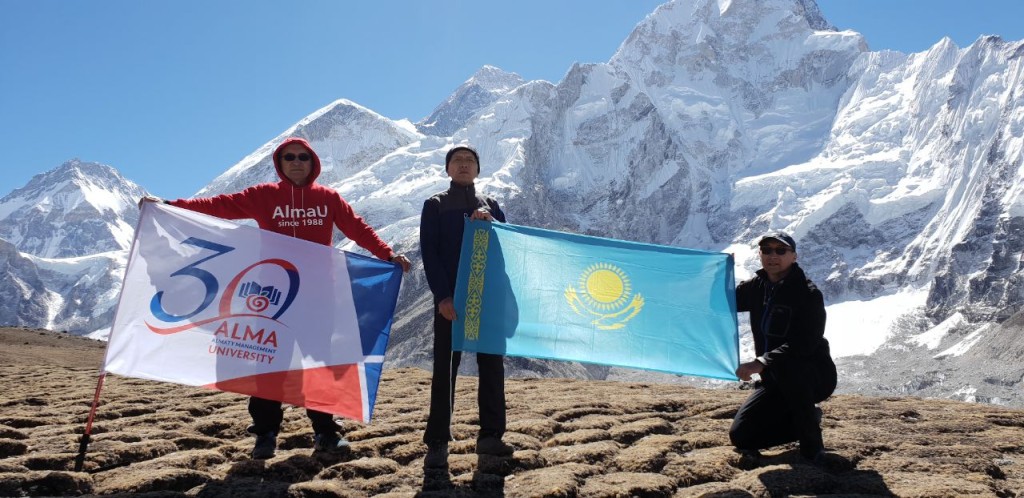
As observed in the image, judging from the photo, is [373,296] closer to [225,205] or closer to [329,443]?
[329,443]

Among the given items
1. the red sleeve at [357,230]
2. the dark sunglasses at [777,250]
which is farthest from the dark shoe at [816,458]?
the red sleeve at [357,230]

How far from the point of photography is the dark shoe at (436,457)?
6.91 meters

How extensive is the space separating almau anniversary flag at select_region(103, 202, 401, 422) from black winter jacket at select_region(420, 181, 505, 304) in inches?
28.1

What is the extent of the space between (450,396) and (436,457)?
0.70 m

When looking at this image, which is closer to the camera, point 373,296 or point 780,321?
point 780,321

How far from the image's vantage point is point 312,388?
761 centimetres

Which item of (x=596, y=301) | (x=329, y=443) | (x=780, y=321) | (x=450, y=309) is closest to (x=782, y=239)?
(x=780, y=321)

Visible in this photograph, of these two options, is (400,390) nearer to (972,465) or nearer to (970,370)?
(972,465)

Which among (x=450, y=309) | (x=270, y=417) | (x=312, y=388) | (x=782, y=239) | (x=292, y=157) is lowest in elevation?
(x=270, y=417)

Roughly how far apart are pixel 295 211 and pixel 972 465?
7071mm

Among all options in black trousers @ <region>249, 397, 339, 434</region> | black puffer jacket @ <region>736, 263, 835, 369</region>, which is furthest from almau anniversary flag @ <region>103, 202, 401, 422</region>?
black puffer jacket @ <region>736, 263, 835, 369</region>

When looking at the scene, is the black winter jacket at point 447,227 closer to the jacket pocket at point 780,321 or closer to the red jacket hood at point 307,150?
the red jacket hood at point 307,150

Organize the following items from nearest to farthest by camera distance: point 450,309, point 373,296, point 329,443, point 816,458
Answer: point 816,458 < point 329,443 < point 450,309 < point 373,296

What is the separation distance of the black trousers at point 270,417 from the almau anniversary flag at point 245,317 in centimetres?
16
